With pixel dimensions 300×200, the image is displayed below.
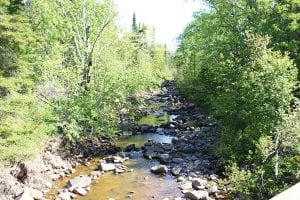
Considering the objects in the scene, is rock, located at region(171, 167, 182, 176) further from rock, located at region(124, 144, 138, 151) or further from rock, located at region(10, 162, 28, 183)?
rock, located at region(10, 162, 28, 183)

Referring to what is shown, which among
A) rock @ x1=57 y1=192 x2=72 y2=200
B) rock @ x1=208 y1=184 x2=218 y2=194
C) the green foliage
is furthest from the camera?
rock @ x1=208 y1=184 x2=218 y2=194

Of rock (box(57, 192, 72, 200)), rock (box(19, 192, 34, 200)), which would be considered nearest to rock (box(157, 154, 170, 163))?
rock (box(57, 192, 72, 200))

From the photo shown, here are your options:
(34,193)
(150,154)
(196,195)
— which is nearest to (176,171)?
(196,195)

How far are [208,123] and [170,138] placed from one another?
4902 mm

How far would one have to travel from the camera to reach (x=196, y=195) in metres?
15.5

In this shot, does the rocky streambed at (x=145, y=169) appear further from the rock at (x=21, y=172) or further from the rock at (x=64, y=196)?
the rock at (x=21, y=172)

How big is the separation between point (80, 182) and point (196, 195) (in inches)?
227

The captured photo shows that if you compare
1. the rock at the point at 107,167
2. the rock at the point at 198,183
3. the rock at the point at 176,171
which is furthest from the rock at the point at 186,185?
the rock at the point at 107,167

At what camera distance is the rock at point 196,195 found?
15434mm

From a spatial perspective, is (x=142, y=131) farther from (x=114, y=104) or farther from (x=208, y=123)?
(x=208, y=123)

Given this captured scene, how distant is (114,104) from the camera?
26.6 metres

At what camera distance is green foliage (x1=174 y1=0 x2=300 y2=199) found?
13578 millimetres

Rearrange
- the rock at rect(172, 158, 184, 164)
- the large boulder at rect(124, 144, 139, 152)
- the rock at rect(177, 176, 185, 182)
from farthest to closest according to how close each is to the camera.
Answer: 1. the large boulder at rect(124, 144, 139, 152)
2. the rock at rect(172, 158, 184, 164)
3. the rock at rect(177, 176, 185, 182)

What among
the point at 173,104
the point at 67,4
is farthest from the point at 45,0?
the point at 173,104
